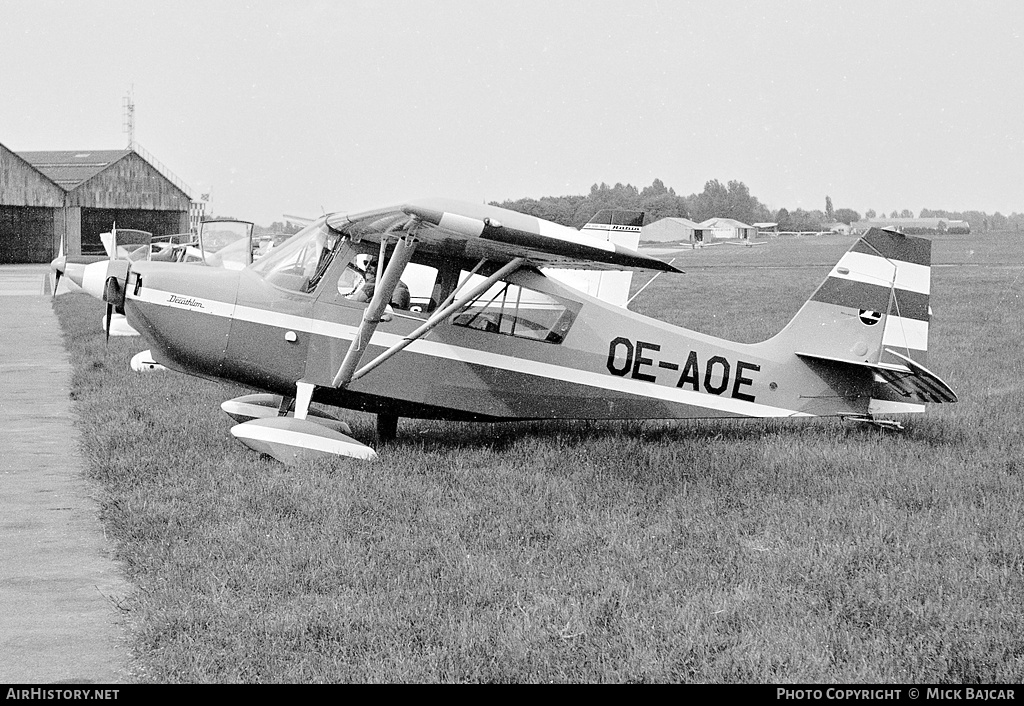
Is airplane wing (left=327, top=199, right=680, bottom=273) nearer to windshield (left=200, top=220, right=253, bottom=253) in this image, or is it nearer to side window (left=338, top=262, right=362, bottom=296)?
side window (left=338, top=262, right=362, bottom=296)

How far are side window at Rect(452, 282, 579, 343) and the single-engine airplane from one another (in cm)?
1

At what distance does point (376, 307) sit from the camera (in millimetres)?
7836

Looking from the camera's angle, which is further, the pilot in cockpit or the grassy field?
the pilot in cockpit

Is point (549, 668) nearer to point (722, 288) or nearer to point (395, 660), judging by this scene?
point (395, 660)

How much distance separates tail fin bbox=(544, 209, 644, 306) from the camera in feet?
55.1

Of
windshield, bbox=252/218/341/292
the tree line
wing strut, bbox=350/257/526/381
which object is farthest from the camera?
the tree line

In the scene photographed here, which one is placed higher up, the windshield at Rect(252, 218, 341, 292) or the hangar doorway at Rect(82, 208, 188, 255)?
the windshield at Rect(252, 218, 341, 292)

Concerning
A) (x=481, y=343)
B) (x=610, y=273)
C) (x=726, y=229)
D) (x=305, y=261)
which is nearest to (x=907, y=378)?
(x=481, y=343)

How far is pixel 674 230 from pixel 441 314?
5780 centimetres

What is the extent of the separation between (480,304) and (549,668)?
189 inches

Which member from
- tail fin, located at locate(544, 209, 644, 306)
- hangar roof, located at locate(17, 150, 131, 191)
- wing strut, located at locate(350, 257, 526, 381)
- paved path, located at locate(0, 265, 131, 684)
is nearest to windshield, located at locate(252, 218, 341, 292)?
wing strut, located at locate(350, 257, 526, 381)

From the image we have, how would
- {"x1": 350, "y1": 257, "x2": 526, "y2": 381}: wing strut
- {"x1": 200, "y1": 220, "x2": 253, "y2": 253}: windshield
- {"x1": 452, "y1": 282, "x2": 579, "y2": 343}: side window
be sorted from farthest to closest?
1. {"x1": 200, "y1": 220, "x2": 253, "y2": 253}: windshield
2. {"x1": 452, "y1": 282, "x2": 579, "y2": 343}: side window
3. {"x1": 350, "y1": 257, "x2": 526, "y2": 381}: wing strut

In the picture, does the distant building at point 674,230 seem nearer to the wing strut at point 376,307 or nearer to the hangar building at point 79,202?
the hangar building at point 79,202
